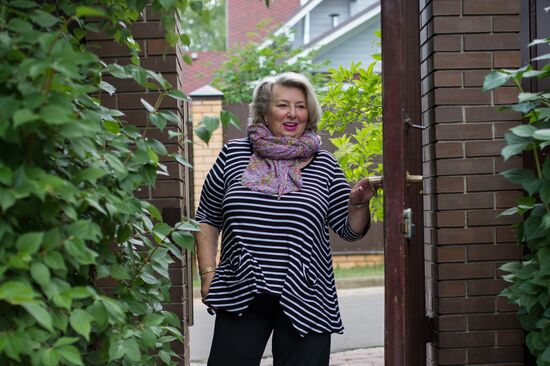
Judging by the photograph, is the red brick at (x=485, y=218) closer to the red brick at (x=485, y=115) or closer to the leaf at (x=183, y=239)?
the red brick at (x=485, y=115)

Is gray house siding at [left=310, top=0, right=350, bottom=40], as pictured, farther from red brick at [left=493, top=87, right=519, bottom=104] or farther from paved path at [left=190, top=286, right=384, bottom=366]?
red brick at [left=493, top=87, right=519, bottom=104]

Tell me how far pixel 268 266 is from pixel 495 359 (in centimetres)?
127

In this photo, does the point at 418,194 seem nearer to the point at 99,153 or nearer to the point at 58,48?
the point at 99,153

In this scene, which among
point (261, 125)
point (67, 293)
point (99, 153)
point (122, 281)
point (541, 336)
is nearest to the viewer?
point (67, 293)

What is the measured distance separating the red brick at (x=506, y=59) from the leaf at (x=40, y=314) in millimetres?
2606

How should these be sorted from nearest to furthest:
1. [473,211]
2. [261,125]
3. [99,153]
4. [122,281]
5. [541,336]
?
[99,153] < [122,281] < [541,336] < [261,125] < [473,211]

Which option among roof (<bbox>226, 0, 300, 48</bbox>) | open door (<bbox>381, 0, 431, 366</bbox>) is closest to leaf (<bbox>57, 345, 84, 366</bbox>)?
open door (<bbox>381, 0, 431, 366</bbox>)

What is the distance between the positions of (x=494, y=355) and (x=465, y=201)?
731 millimetres

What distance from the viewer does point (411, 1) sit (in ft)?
13.1

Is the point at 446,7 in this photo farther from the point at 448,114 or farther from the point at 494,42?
the point at 448,114

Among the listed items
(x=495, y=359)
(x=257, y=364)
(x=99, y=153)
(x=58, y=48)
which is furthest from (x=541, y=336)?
(x=58, y=48)

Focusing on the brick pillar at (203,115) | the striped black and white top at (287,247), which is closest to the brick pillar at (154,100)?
the striped black and white top at (287,247)

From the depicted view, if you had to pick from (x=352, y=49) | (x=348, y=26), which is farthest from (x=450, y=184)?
(x=352, y=49)

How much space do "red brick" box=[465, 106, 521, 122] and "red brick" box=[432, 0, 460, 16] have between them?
0.45 m
